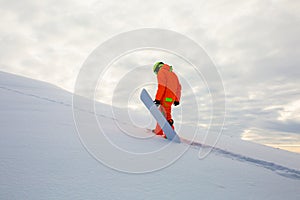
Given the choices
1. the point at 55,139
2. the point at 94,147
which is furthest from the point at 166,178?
the point at 55,139

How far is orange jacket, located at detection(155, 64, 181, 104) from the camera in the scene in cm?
529

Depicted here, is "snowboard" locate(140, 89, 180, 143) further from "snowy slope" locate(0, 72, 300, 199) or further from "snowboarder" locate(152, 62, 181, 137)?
"snowy slope" locate(0, 72, 300, 199)

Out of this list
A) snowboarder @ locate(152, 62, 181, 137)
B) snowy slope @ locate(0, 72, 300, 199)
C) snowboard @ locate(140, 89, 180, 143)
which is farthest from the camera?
snowboarder @ locate(152, 62, 181, 137)

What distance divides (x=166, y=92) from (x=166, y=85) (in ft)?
0.60

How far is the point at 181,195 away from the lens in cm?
162

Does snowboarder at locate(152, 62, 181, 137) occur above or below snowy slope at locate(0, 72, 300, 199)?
above

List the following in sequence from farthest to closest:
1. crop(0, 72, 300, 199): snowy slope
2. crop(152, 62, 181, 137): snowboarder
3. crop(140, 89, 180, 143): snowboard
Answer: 1. crop(152, 62, 181, 137): snowboarder
2. crop(140, 89, 180, 143): snowboard
3. crop(0, 72, 300, 199): snowy slope

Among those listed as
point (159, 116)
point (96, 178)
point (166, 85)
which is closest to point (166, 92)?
point (166, 85)

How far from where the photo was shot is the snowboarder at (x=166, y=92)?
528 cm

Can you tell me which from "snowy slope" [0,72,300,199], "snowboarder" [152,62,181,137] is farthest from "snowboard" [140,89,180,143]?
"snowy slope" [0,72,300,199]

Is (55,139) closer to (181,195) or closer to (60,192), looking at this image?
(60,192)

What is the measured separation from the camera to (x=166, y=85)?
5.28 metres

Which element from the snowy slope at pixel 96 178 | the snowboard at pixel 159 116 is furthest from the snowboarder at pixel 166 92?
the snowy slope at pixel 96 178

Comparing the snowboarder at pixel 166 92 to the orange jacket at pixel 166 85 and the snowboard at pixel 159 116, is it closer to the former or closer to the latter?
the orange jacket at pixel 166 85
